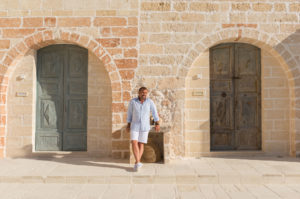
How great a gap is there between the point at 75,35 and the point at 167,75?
7.15 ft

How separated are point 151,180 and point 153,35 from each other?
9.91 ft

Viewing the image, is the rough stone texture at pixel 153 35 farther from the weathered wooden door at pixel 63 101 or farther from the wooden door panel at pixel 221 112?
the wooden door panel at pixel 221 112

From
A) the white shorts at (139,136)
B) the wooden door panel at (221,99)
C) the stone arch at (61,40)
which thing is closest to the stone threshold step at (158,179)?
the white shorts at (139,136)

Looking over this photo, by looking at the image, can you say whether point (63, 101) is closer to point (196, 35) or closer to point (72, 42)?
point (72, 42)

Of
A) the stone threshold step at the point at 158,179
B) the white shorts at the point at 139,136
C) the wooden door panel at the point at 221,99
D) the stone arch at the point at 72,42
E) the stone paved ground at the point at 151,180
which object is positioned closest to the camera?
the stone paved ground at the point at 151,180

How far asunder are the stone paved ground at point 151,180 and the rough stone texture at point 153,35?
1022mm

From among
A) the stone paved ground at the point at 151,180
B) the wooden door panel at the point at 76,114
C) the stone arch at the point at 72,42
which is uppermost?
the stone arch at the point at 72,42

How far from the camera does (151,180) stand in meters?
3.87

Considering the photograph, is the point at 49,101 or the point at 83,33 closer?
the point at 83,33

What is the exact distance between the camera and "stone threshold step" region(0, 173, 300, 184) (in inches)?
152

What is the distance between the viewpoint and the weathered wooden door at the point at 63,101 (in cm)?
558

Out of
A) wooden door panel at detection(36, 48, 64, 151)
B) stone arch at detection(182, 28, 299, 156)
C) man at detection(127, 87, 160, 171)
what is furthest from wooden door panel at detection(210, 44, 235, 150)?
wooden door panel at detection(36, 48, 64, 151)

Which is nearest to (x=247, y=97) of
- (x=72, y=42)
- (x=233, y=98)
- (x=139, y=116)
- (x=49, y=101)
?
(x=233, y=98)

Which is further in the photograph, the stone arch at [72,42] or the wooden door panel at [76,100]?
the wooden door panel at [76,100]
